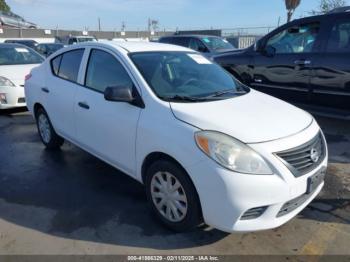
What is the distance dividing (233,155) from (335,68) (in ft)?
12.4

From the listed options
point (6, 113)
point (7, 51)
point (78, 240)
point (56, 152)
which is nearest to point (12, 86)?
point (6, 113)

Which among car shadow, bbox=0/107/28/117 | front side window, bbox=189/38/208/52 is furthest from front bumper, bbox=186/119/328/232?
front side window, bbox=189/38/208/52

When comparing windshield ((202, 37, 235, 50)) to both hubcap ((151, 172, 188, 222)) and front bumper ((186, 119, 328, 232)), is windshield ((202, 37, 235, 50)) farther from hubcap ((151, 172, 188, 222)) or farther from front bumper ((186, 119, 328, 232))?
front bumper ((186, 119, 328, 232))

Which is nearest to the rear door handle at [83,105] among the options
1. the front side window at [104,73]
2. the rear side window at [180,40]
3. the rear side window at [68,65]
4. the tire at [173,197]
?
the front side window at [104,73]

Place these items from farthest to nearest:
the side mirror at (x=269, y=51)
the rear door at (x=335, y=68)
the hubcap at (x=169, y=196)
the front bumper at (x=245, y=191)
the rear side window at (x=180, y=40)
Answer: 1. the rear side window at (x=180, y=40)
2. the side mirror at (x=269, y=51)
3. the rear door at (x=335, y=68)
4. the hubcap at (x=169, y=196)
5. the front bumper at (x=245, y=191)

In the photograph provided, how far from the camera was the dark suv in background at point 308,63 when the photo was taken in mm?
5676

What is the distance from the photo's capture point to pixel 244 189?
267 centimetres

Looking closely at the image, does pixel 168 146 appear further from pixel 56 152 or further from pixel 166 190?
pixel 56 152

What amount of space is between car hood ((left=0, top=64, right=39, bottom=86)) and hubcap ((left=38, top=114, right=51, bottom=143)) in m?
2.49

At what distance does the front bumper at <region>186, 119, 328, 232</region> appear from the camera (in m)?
2.67

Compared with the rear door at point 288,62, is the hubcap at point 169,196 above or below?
below

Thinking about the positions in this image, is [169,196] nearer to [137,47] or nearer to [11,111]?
[137,47]

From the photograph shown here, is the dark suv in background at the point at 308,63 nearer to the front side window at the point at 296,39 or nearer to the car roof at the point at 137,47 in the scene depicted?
the front side window at the point at 296,39

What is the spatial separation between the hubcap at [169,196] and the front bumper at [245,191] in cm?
25
